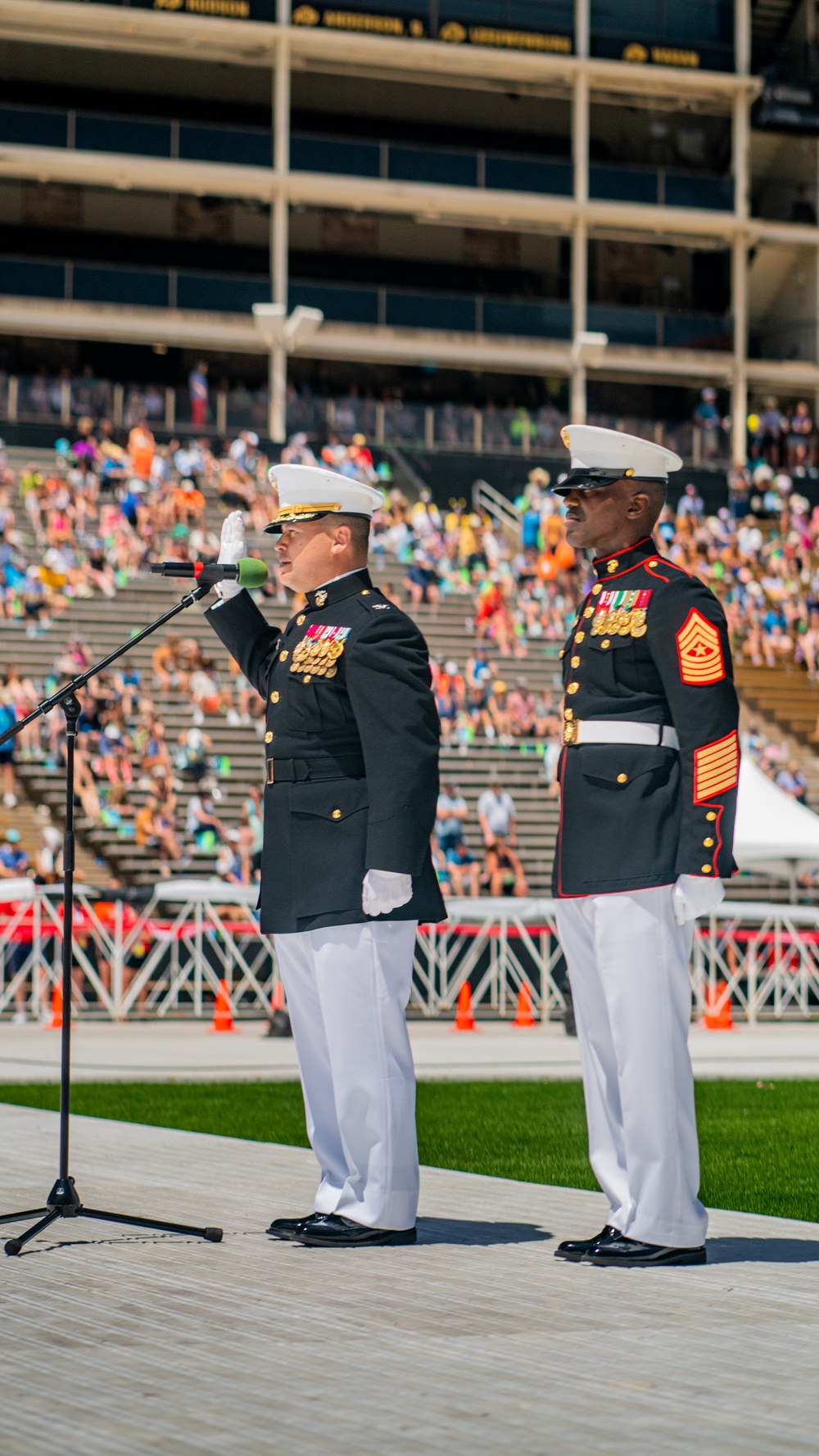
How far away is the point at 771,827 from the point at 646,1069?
591 inches

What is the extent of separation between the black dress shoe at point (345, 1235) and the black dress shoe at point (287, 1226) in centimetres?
4

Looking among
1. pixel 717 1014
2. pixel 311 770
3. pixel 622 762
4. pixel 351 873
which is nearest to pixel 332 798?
pixel 311 770

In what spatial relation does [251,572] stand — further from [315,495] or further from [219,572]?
[315,495]

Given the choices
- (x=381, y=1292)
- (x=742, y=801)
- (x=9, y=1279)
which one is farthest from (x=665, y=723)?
(x=742, y=801)

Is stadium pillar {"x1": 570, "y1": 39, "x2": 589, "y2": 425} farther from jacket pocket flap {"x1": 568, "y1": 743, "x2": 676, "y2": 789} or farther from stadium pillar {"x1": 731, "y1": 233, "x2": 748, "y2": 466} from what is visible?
jacket pocket flap {"x1": 568, "y1": 743, "x2": 676, "y2": 789}

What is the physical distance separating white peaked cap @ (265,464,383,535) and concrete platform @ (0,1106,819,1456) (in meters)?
2.30

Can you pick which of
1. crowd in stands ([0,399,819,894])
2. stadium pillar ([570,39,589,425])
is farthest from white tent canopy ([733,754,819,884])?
stadium pillar ([570,39,589,425])

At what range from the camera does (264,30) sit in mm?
41000

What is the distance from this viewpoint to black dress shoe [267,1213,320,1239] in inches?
257

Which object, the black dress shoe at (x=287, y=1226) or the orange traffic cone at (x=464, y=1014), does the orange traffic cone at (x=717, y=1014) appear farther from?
the black dress shoe at (x=287, y=1226)

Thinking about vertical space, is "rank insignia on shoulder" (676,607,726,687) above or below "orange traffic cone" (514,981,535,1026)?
above

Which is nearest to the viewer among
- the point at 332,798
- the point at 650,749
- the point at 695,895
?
the point at 695,895

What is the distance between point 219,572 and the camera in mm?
6715

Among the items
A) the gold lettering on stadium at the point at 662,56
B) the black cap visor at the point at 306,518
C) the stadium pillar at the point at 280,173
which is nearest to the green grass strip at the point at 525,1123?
the black cap visor at the point at 306,518
